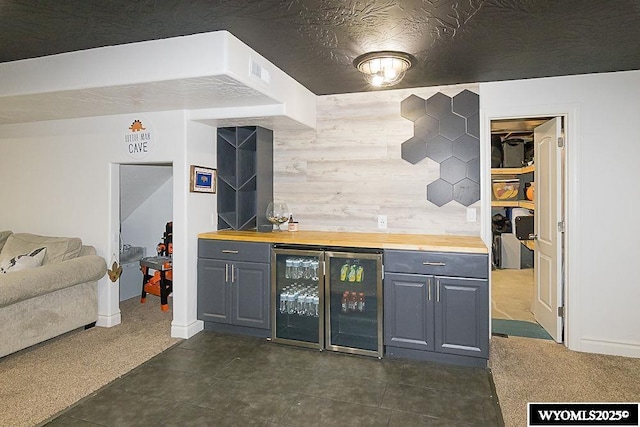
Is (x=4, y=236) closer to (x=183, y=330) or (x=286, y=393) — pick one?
(x=183, y=330)

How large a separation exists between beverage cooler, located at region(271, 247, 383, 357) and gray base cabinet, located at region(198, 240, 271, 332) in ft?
0.36

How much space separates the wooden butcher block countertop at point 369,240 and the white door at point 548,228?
74cm

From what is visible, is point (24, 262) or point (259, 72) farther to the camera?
point (24, 262)

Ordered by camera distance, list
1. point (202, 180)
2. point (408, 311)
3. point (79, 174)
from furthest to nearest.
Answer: point (79, 174) → point (202, 180) → point (408, 311)

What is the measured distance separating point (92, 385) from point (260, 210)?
6.61 ft

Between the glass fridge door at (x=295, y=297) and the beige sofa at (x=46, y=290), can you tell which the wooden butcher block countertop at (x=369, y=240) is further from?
the beige sofa at (x=46, y=290)

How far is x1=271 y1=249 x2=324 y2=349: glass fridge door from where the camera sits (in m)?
3.30

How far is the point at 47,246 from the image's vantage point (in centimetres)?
363

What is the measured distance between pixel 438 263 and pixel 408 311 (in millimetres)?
447

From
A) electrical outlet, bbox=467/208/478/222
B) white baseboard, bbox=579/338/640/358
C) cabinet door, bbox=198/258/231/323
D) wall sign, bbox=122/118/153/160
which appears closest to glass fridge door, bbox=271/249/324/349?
cabinet door, bbox=198/258/231/323

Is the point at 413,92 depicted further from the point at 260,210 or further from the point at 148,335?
the point at 148,335

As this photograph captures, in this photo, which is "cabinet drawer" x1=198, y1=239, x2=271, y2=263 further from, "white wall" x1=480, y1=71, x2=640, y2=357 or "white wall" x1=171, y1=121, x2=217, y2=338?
"white wall" x1=480, y1=71, x2=640, y2=357

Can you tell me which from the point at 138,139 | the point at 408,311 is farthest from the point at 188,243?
the point at 408,311

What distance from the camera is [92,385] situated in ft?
8.66
